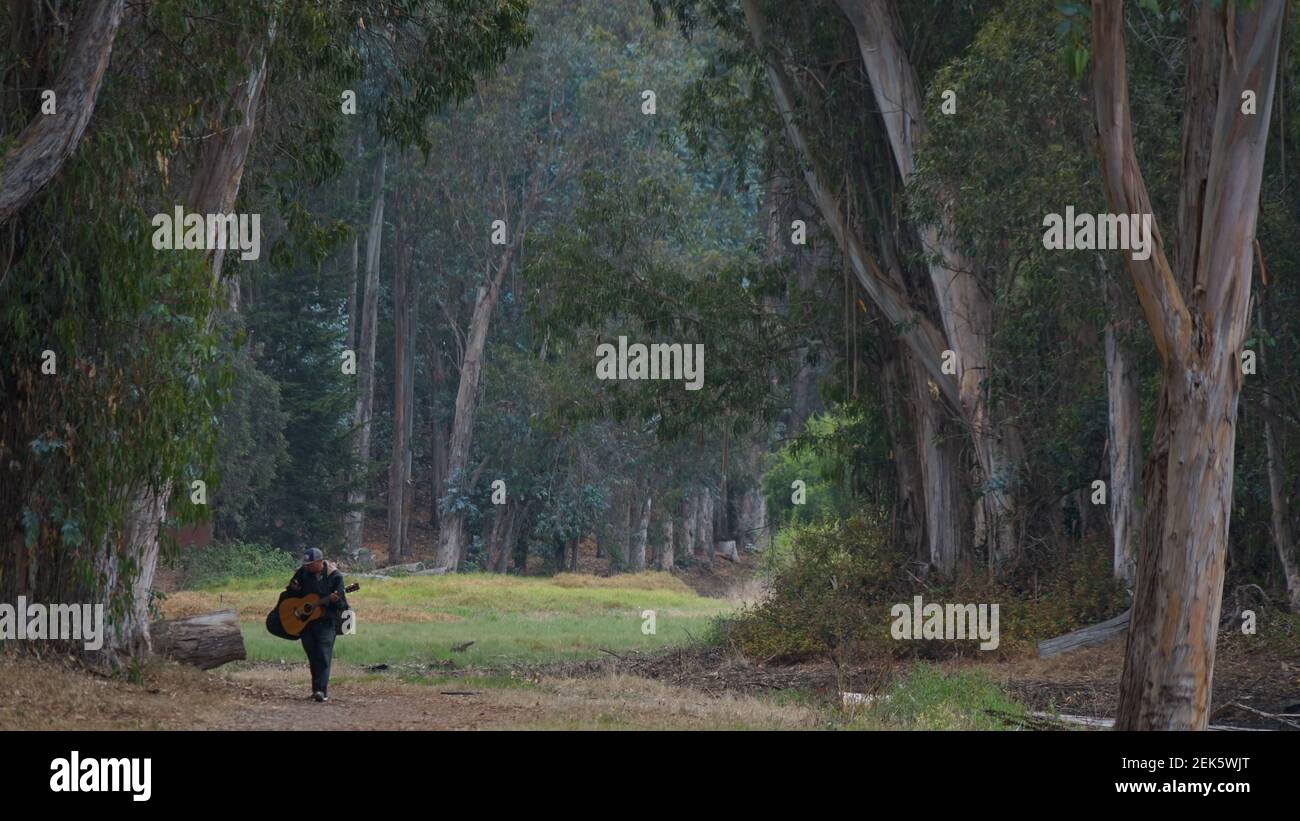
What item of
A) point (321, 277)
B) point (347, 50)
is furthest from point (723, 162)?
point (347, 50)

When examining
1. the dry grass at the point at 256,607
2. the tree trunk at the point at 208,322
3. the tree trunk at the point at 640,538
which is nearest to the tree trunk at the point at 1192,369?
the tree trunk at the point at 208,322

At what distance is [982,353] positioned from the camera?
21922mm

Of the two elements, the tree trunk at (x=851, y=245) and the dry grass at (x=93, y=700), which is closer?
the dry grass at (x=93, y=700)

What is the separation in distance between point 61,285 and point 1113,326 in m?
12.4

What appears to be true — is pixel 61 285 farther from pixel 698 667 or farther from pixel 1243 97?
pixel 698 667

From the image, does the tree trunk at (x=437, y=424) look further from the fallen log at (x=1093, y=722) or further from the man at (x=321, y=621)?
the fallen log at (x=1093, y=722)

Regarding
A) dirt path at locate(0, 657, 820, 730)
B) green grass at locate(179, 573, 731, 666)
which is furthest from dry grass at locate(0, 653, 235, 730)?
green grass at locate(179, 573, 731, 666)

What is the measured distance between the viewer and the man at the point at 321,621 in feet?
49.3

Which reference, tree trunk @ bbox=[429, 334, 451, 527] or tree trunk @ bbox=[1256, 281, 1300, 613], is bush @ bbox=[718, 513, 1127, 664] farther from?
tree trunk @ bbox=[429, 334, 451, 527]

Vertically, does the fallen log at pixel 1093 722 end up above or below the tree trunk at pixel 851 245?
below

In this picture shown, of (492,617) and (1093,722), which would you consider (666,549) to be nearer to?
(492,617)

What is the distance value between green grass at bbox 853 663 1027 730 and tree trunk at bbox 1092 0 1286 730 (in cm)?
180

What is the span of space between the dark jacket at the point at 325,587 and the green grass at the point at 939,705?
5.14 m

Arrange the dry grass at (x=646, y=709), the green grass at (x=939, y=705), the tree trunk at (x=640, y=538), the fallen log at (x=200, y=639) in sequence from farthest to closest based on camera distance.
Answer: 1. the tree trunk at (x=640, y=538)
2. the fallen log at (x=200, y=639)
3. the green grass at (x=939, y=705)
4. the dry grass at (x=646, y=709)
